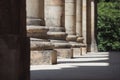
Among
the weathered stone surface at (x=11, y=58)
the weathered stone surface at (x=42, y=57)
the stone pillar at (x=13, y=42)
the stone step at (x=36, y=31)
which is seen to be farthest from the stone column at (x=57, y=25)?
the weathered stone surface at (x=11, y=58)

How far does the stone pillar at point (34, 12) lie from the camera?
62.5 ft

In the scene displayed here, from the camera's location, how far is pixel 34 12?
757 inches

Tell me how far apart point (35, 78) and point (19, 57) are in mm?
3800

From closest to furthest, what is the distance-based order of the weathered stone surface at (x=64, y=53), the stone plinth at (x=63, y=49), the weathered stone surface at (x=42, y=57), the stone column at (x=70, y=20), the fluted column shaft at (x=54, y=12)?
the weathered stone surface at (x=42, y=57) < the stone plinth at (x=63, y=49) < the fluted column shaft at (x=54, y=12) < the weathered stone surface at (x=64, y=53) < the stone column at (x=70, y=20)

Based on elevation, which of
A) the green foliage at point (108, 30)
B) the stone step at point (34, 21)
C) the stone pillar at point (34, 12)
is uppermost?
the stone pillar at point (34, 12)

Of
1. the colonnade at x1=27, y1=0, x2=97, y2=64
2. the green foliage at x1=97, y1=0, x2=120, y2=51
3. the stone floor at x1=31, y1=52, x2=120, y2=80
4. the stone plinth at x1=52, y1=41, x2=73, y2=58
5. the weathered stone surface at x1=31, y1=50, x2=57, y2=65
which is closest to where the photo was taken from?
the stone floor at x1=31, y1=52, x2=120, y2=80

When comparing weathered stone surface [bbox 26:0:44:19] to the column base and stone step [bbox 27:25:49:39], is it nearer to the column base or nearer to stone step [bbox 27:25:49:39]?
stone step [bbox 27:25:49:39]

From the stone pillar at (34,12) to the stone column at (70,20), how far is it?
557 inches

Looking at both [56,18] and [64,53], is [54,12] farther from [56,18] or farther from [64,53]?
[64,53]

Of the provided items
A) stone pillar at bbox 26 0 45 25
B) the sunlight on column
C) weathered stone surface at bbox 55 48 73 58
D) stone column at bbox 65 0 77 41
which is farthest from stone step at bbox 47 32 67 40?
stone column at bbox 65 0 77 41

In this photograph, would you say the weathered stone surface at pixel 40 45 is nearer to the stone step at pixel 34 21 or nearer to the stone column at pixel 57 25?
the stone step at pixel 34 21

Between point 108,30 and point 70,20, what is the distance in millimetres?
33335

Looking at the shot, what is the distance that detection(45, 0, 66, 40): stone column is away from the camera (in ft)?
82.0

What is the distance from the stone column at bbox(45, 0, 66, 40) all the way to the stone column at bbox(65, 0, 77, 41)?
8.11m
